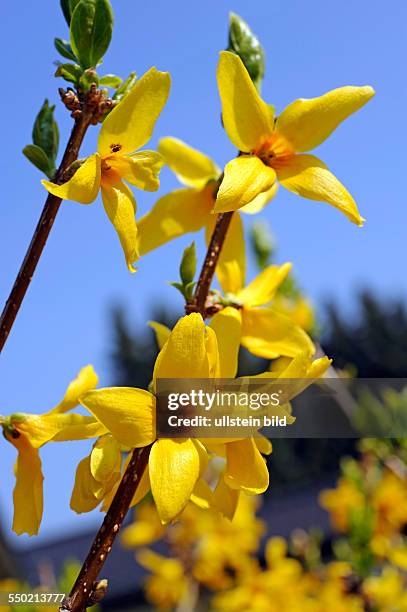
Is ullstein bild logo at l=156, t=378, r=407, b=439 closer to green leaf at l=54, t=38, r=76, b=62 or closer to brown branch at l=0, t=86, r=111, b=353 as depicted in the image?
brown branch at l=0, t=86, r=111, b=353

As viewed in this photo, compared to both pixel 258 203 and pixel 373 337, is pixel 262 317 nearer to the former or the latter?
pixel 258 203

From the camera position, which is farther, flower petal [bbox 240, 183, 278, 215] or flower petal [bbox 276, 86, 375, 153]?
flower petal [bbox 240, 183, 278, 215]

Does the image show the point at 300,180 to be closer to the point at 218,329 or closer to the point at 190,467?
the point at 218,329

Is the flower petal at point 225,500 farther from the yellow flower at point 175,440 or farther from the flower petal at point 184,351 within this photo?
the flower petal at point 184,351

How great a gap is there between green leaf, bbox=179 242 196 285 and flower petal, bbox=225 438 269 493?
0.30 metres

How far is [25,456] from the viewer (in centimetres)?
101

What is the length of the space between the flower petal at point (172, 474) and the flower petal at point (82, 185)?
1.00ft

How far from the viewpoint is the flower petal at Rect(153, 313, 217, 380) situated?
79 centimetres

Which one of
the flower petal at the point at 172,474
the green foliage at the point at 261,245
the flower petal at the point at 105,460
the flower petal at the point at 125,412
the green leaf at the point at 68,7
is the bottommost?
the green foliage at the point at 261,245

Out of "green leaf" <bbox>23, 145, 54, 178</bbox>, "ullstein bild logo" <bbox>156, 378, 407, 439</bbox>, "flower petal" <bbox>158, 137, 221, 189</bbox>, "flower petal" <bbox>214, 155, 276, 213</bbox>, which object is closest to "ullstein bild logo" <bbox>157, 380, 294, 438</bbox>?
"ullstein bild logo" <bbox>156, 378, 407, 439</bbox>

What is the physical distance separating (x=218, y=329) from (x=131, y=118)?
292 mm

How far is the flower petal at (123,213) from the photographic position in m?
0.88

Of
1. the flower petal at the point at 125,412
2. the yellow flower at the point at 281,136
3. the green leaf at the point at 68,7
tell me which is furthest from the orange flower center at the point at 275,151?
the flower petal at the point at 125,412

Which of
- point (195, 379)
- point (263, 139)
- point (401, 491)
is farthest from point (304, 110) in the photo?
point (401, 491)
